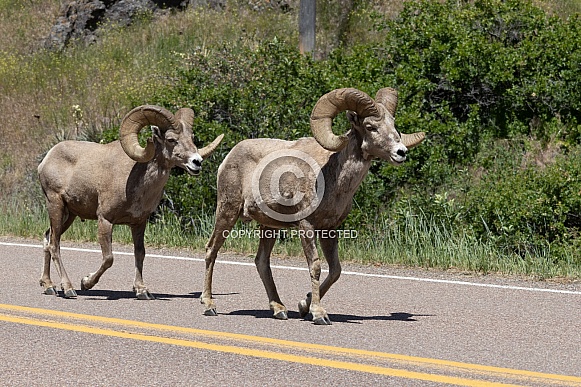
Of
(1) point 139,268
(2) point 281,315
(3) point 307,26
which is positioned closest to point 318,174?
(2) point 281,315

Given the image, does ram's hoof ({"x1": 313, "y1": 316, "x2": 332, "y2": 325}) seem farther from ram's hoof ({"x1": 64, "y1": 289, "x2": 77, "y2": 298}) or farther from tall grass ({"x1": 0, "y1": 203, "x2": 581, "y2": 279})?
tall grass ({"x1": 0, "y1": 203, "x2": 581, "y2": 279})

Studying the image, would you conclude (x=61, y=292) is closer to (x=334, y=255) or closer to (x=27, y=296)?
(x=27, y=296)

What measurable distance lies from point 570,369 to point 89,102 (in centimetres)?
2212

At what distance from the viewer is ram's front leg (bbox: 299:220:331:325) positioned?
8.70m

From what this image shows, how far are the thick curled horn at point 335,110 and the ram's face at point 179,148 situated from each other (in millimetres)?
1510

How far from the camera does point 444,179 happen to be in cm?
1552

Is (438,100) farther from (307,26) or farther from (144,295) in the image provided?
(144,295)

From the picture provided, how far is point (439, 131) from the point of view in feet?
53.0

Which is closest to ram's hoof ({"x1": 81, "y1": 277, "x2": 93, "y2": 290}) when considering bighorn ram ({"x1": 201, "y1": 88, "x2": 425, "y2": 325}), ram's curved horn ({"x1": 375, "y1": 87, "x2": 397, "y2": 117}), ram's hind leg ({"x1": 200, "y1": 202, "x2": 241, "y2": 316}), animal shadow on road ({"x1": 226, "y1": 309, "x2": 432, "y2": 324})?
ram's hind leg ({"x1": 200, "y1": 202, "x2": 241, "y2": 316})

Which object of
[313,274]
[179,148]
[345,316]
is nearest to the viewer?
[313,274]

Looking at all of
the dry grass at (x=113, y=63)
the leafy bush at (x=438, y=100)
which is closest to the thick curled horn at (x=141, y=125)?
the leafy bush at (x=438, y=100)

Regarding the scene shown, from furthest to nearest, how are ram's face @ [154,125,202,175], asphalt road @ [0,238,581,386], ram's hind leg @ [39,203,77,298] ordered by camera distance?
ram's hind leg @ [39,203,77,298] → ram's face @ [154,125,202,175] → asphalt road @ [0,238,581,386]

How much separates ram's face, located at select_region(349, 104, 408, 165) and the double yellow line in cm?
207

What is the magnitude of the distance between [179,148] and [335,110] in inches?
73.0
